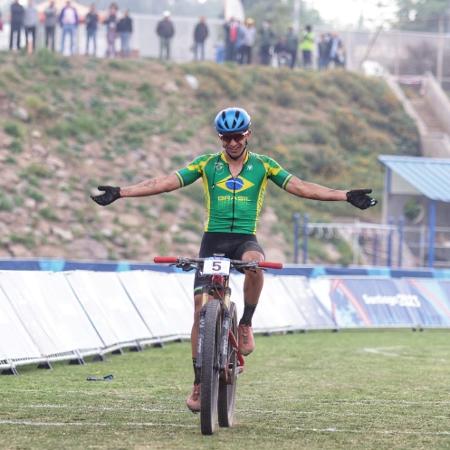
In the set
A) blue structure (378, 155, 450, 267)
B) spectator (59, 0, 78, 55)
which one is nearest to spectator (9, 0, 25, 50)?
spectator (59, 0, 78, 55)

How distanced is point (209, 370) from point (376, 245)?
94.0 ft

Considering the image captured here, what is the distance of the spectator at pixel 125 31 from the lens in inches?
2063

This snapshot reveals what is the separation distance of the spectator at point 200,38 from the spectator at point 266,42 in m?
2.40

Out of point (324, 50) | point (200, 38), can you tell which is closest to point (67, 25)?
point (200, 38)

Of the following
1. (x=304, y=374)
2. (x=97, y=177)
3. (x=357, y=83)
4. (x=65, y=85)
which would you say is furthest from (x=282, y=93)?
(x=304, y=374)

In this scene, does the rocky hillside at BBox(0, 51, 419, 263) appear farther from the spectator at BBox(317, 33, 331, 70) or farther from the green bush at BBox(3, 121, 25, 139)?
the spectator at BBox(317, 33, 331, 70)

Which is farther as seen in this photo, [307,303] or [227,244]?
[307,303]

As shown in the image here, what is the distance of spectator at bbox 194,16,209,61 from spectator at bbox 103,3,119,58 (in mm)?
3064

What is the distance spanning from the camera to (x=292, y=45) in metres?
59.1

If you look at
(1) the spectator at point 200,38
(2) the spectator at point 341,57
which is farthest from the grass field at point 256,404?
(2) the spectator at point 341,57

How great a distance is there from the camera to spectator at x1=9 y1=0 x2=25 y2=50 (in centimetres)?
4988

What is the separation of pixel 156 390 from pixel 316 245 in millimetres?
34774

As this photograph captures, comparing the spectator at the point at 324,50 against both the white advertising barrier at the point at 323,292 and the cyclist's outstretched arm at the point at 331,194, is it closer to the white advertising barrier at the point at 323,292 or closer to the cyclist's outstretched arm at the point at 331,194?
the white advertising barrier at the point at 323,292

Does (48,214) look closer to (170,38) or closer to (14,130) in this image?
(14,130)
